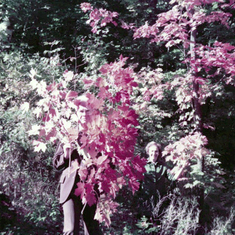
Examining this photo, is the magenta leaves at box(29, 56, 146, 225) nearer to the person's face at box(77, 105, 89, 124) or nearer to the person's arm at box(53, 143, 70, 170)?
the person's face at box(77, 105, 89, 124)

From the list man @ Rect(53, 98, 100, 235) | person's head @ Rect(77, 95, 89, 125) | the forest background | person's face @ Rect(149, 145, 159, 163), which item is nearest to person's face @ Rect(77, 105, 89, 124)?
person's head @ Rect(77, 95, 89, 125)

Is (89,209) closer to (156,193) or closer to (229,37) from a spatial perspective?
(156,193)

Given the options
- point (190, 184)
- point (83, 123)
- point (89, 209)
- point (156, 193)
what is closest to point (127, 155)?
point (83, 123)

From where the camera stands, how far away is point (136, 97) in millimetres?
6516

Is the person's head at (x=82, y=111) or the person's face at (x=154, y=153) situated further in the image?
the person's face at (x=154, y=153)

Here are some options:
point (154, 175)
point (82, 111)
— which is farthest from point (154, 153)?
point (82, 111)

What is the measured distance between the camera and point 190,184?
470cm

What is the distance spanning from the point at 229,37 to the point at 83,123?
6370 mm

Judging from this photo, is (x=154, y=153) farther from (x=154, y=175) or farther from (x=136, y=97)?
(x=136, y=97)

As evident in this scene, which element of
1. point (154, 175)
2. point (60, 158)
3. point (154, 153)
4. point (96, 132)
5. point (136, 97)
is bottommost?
point (154, 175)

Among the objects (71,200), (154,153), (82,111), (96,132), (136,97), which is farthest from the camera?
(136,97)

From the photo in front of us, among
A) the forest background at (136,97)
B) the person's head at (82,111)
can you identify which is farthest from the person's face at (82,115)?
the forest background at (136,97)

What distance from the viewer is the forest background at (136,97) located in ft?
12.9

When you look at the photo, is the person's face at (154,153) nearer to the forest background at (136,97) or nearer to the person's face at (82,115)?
the forest background at (136,97)
